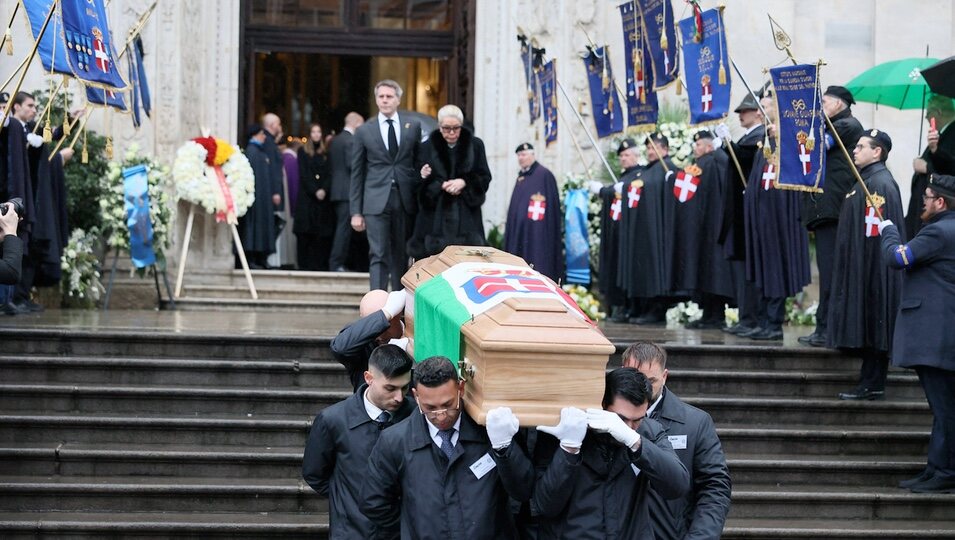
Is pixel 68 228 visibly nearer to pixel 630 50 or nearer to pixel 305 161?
pixel 305 161

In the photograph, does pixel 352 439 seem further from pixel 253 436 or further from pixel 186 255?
pixel 186 255

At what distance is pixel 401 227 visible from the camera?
12070 mm

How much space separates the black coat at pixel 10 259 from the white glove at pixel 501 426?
3.62m

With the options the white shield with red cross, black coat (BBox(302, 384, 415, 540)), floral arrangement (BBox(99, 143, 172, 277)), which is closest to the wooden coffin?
black coat (BBox(302, 384, 415, 540))

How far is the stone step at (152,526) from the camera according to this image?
800 cm

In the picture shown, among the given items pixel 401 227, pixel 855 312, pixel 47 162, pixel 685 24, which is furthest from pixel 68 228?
pixel 855 312

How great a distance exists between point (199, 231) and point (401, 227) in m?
3.89

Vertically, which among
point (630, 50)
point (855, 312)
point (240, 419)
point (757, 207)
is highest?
point (630, 50)

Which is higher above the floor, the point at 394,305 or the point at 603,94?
the point at 603,94

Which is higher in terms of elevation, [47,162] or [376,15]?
[376,15]

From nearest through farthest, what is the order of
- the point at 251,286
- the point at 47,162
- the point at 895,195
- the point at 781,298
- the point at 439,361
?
the point at 439,361 → the point at 895,195 → the point at 781,298 → the point at 47,162 → the point at 251,286

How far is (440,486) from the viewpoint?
5586mm

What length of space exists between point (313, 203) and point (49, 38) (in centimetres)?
601

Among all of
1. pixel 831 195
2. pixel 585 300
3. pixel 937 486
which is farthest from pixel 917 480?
pixel 585 300
